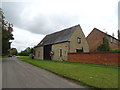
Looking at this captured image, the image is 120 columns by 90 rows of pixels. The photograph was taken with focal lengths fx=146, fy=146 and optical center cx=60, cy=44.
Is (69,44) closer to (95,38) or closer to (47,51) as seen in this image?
(47,51)

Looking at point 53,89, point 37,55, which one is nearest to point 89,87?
point 53,89

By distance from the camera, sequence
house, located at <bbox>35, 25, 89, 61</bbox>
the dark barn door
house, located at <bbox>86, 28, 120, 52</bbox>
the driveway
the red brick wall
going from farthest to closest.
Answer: house, located at <bbox>86, 28, 120, 52</bbox> < the dark barn door < house, located at <bbox>35, 25, 89, 61</bbox> < the red brick wall < the driveway

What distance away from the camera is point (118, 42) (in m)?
44.9

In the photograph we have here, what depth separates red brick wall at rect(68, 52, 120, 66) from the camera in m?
19.0

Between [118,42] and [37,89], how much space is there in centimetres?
4292

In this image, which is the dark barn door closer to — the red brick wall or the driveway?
the red brick wall

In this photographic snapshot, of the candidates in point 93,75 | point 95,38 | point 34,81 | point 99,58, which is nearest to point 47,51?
point 95,38

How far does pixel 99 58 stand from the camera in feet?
70.3

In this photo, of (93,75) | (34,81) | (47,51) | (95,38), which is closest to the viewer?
(34,81)

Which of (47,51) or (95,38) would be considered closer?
(47,51)

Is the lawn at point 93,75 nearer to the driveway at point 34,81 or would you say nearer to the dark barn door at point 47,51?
the driveway at point 34,81

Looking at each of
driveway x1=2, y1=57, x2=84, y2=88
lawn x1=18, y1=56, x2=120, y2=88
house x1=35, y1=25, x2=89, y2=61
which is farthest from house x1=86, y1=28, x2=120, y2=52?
driveway x1=2, y1=57, x2=84, y2=88

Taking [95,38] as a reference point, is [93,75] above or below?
below

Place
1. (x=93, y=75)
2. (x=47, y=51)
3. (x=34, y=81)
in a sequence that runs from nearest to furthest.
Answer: (x=34, y=81), (x=93, y=75), (x=47, y=51)
